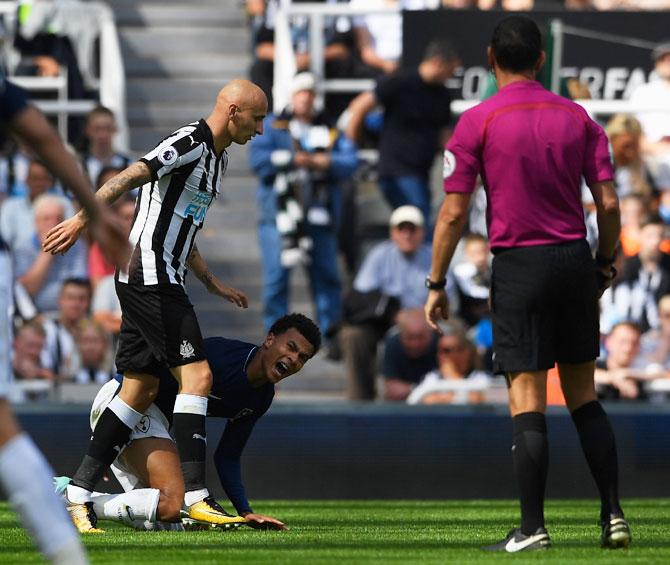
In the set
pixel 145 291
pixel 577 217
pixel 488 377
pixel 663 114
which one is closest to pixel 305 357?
pixel 145 291

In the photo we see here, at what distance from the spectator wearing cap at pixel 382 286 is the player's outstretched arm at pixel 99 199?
230 inches

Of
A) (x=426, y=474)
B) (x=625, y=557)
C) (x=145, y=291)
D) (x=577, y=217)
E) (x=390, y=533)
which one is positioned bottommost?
(x=426, y=474)

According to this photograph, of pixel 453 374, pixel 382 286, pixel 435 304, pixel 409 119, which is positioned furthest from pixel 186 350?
pixel 409 119

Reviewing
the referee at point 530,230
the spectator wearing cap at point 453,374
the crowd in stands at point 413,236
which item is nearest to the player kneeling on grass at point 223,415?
the referee at point 530,230

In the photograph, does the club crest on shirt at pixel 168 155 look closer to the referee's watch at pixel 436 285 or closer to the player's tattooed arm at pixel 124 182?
the player's tattooed arm at pixel 124 182

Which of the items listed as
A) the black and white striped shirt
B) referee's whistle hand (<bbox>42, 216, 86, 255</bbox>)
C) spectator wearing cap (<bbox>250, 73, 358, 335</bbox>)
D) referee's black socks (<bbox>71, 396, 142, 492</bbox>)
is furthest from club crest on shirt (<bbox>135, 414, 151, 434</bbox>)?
spectator wearing cap (<bbox>250, 73, 358, 335</bbox>)

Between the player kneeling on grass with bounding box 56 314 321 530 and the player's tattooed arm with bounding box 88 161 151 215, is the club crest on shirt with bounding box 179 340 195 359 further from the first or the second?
the player's tattooed arm with bounding box 88 161 151 215

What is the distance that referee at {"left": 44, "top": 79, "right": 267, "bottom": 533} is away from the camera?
755 centimetres

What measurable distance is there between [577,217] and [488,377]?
20.6 ft

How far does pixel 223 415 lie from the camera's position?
8086 millimetres

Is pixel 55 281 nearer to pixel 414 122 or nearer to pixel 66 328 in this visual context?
pixel 66 328

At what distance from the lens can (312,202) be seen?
14.3 metres

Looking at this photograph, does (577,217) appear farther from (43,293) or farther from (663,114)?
(663,114)

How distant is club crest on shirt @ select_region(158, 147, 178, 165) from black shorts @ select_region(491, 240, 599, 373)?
160 centimetres
